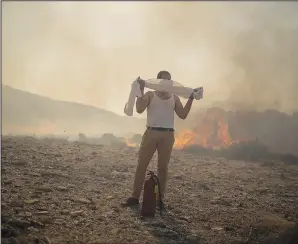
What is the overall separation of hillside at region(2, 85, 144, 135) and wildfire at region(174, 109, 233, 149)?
21.7 feet

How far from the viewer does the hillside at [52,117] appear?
56.9ft

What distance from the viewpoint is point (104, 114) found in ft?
80.9

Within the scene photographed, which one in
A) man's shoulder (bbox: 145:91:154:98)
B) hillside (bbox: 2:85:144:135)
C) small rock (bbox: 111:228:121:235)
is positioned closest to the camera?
small rock (bbox: 111:228:121:235)

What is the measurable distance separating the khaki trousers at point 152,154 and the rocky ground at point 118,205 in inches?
16.7

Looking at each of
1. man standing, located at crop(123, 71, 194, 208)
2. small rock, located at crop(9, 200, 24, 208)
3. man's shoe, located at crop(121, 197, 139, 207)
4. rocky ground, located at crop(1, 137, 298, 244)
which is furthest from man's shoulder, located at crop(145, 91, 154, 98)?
small rock, located at crop(9, 200, 24, 208)

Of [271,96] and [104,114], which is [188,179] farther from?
[104,114]

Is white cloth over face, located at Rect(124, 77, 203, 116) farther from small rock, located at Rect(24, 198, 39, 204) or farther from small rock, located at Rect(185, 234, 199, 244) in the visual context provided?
small rock, located at Rect(185, 234, 199, 244)

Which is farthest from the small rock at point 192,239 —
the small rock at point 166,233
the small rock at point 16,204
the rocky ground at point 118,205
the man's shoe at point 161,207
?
the small rock at point 16,204

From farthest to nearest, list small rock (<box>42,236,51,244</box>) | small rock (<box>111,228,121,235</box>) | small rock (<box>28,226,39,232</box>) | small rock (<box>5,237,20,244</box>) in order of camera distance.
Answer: small rock (<box>111,228,121,235</box>) → small rock (<box>28,226,39,232</box>) → small rock (<box>42,236,51,244</box>) → small rock (<box>5,237,20,244</box>)

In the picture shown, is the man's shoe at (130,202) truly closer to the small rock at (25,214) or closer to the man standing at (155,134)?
the man standing at (155,134)

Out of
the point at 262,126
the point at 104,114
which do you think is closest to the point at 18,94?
the point at 104,114

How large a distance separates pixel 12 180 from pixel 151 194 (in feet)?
7.84

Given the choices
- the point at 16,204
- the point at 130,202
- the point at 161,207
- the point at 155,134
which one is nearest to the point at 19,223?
the point at 16,204

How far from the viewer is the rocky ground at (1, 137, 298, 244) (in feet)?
12.4
